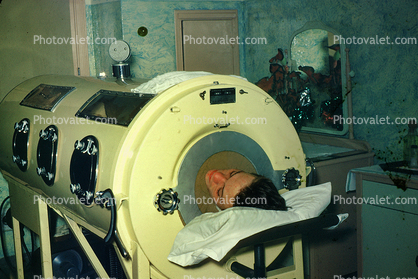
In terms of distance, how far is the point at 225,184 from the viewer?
1564 mm

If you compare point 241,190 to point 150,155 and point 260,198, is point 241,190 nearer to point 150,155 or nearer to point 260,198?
point 260,198

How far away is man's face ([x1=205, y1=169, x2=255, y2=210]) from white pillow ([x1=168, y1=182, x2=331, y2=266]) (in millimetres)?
142

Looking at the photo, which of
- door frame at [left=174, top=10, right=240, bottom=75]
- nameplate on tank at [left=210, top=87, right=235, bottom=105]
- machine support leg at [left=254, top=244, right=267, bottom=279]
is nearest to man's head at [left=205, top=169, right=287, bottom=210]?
machine support leg at [left=254, top=244, right=267, bottom=279]

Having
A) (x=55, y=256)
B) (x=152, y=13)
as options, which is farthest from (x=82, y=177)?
(x=152, y=13)

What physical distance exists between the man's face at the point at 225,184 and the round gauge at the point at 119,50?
112 cm

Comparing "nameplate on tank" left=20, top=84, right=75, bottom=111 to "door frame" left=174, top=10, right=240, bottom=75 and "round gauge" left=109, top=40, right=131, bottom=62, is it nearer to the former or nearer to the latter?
"round gauge" left=109, top=40, right=131, bottom=62

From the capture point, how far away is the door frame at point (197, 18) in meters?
3.96

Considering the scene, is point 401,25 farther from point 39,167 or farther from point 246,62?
point 39,167

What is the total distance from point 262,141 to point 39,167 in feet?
3.82

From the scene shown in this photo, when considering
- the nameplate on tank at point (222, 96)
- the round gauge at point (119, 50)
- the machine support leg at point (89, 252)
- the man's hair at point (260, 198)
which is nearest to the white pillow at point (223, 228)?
the man's hair at point (260, 198)

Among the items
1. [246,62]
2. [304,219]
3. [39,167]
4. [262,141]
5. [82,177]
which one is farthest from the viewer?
[246,62]

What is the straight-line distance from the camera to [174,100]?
5.05 feet

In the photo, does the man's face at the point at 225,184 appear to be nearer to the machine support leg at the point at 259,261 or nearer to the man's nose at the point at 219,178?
the man's nose at the point at 219,178

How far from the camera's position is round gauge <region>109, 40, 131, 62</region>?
2.32m
